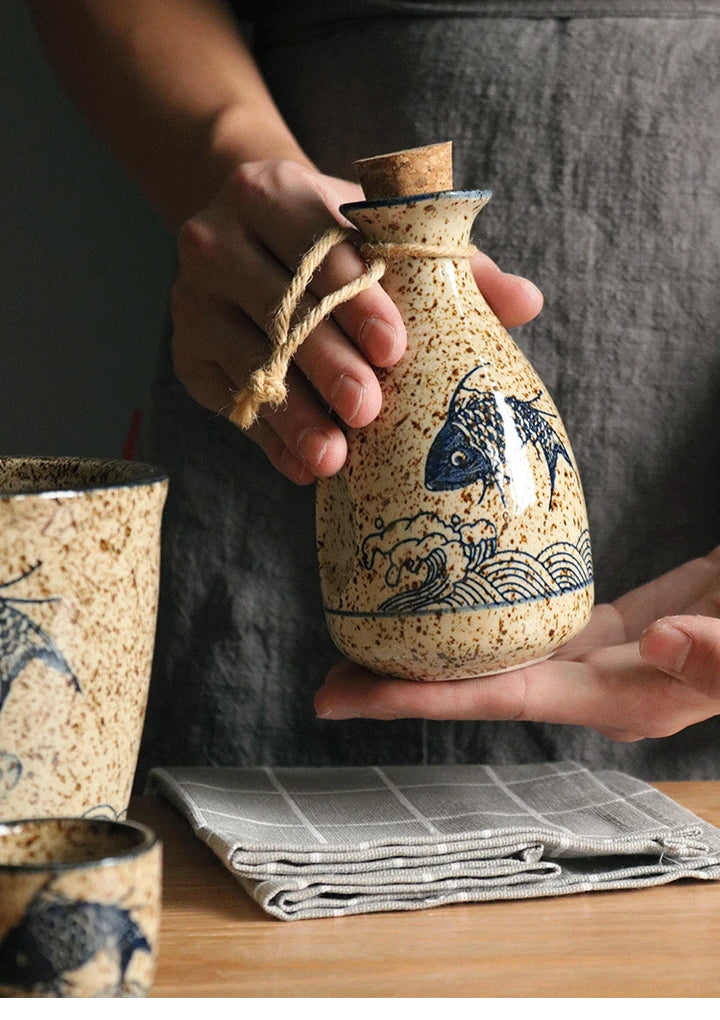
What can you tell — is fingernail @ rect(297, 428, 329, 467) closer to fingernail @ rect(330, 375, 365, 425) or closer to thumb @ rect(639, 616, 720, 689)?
fingernail @ rect(330, 375, 365, 425)

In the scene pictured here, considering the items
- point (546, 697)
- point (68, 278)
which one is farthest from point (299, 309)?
point (68, 278)

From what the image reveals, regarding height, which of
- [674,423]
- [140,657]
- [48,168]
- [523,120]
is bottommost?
[140,657]

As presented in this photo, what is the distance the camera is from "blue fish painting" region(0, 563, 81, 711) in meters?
0.56

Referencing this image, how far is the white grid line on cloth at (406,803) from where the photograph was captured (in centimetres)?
76

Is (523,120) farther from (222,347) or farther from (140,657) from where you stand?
(140,657)

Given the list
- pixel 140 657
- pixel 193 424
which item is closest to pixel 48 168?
pixel 193 424

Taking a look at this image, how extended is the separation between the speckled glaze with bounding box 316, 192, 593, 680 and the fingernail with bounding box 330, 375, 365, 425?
0.09ft

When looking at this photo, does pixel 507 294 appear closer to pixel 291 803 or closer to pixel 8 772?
pixel 291 803

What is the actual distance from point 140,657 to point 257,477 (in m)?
0.51

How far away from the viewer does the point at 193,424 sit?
1.13m

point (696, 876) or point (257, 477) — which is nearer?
point (696, 876)

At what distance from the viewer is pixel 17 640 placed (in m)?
0.56

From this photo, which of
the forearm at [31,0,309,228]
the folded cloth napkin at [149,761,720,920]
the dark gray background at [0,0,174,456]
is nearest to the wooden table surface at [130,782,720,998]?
the folded cloth napkin at [149,761,720,920]

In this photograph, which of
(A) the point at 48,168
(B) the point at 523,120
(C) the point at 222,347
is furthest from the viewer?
(A) the point at 48,168
